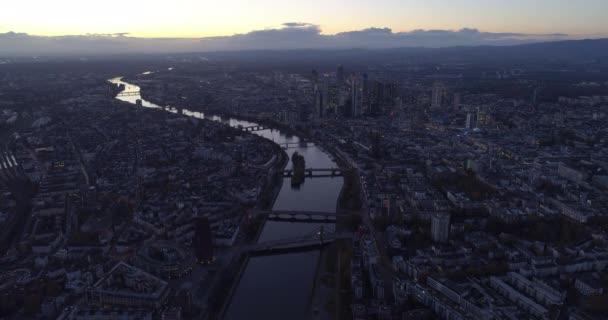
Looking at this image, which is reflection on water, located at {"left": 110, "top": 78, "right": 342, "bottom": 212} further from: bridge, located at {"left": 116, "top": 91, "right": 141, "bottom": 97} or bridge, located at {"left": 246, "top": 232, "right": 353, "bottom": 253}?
bridge, located at {"left": 116, "top": 91, "right": 141, "bottom": 97}

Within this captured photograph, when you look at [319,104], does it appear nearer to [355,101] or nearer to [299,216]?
[355,101]

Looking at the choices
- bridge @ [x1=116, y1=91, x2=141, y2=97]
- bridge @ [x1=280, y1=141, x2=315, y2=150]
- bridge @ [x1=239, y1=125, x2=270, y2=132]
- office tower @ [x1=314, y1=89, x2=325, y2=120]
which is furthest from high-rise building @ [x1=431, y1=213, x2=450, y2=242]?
bridge @ [x1=116, y1=91, x2=141, y2=97]

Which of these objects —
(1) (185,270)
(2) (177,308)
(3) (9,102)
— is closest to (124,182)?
(1) (185,270)

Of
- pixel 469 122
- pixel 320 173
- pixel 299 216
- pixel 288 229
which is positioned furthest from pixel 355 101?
pixel 288 229

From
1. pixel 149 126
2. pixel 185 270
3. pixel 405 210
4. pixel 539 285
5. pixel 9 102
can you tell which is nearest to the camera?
pixel 539 285

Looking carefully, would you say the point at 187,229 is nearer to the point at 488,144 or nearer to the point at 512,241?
the point at 512,241
